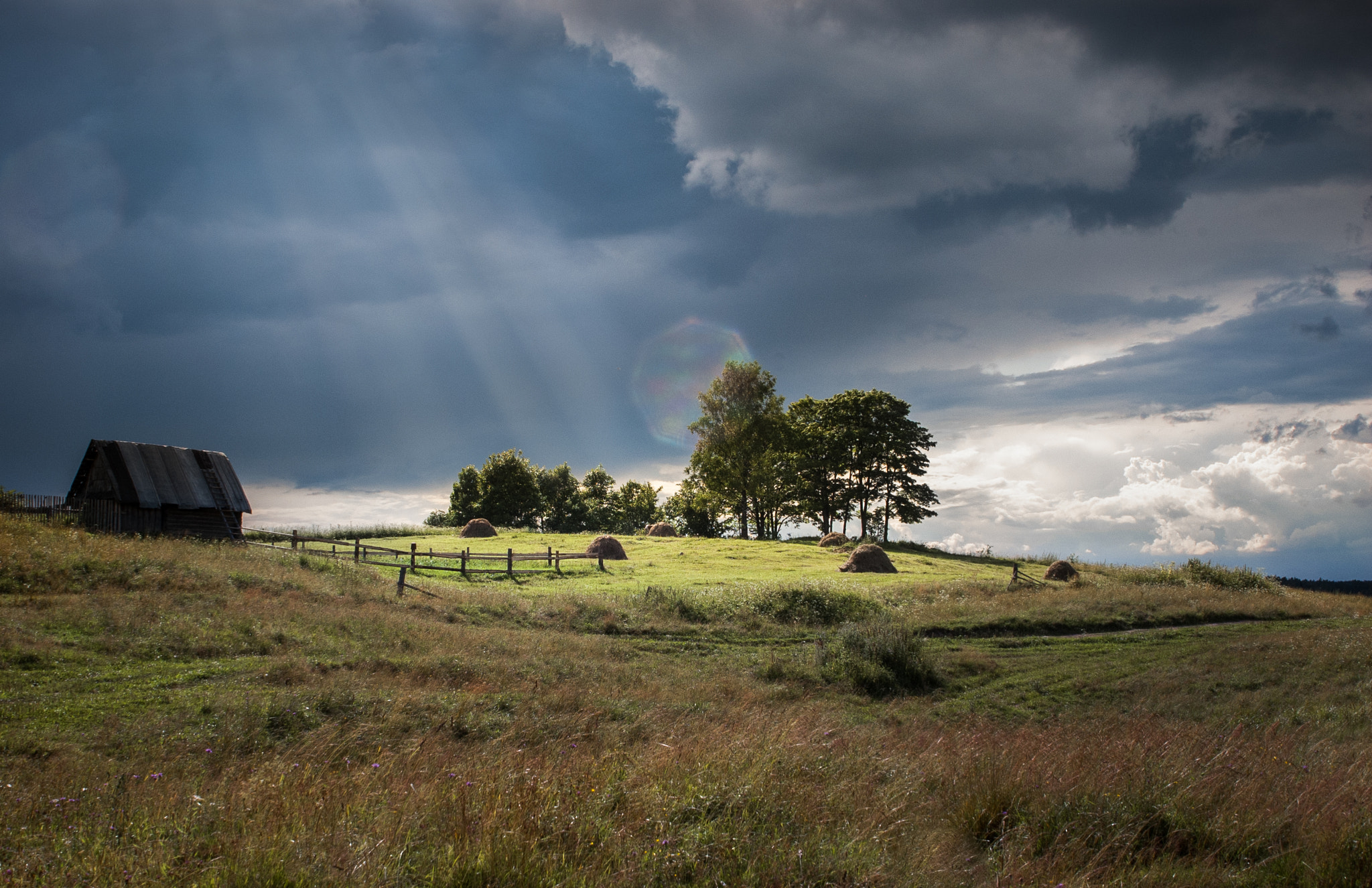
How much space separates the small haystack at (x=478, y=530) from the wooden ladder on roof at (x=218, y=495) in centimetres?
2015

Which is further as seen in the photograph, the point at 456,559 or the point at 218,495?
the point at 456,559

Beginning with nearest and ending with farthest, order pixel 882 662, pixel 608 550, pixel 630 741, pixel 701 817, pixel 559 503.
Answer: pixel 701 817 → pixel 630 741 → pixel 882 662 → pixel 608 550 → pixel 559 503

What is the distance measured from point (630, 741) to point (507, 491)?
77699 millimetres

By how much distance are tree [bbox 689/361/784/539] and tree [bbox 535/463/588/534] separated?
30419 mm

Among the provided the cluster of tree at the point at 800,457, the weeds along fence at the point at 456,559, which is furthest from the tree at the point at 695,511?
the weeds along fence at the point at 456,559

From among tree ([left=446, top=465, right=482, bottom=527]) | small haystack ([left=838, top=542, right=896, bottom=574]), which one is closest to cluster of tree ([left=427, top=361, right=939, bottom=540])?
small haystack ([left=838, top=542, right=896, bottom=574])

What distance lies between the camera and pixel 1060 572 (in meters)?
40.8

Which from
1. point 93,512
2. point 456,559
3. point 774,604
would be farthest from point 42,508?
point 774,604

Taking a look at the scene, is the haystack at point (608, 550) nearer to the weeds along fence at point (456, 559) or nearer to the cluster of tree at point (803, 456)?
the weeds along fence at point (456, 559)

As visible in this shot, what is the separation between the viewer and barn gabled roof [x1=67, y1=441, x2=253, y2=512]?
1394 inches

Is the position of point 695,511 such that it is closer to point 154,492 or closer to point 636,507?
point 636,507

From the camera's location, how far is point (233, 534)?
129 feet

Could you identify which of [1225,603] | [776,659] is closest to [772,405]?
[1225,603]

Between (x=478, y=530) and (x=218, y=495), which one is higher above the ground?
(x=218, y=495)
